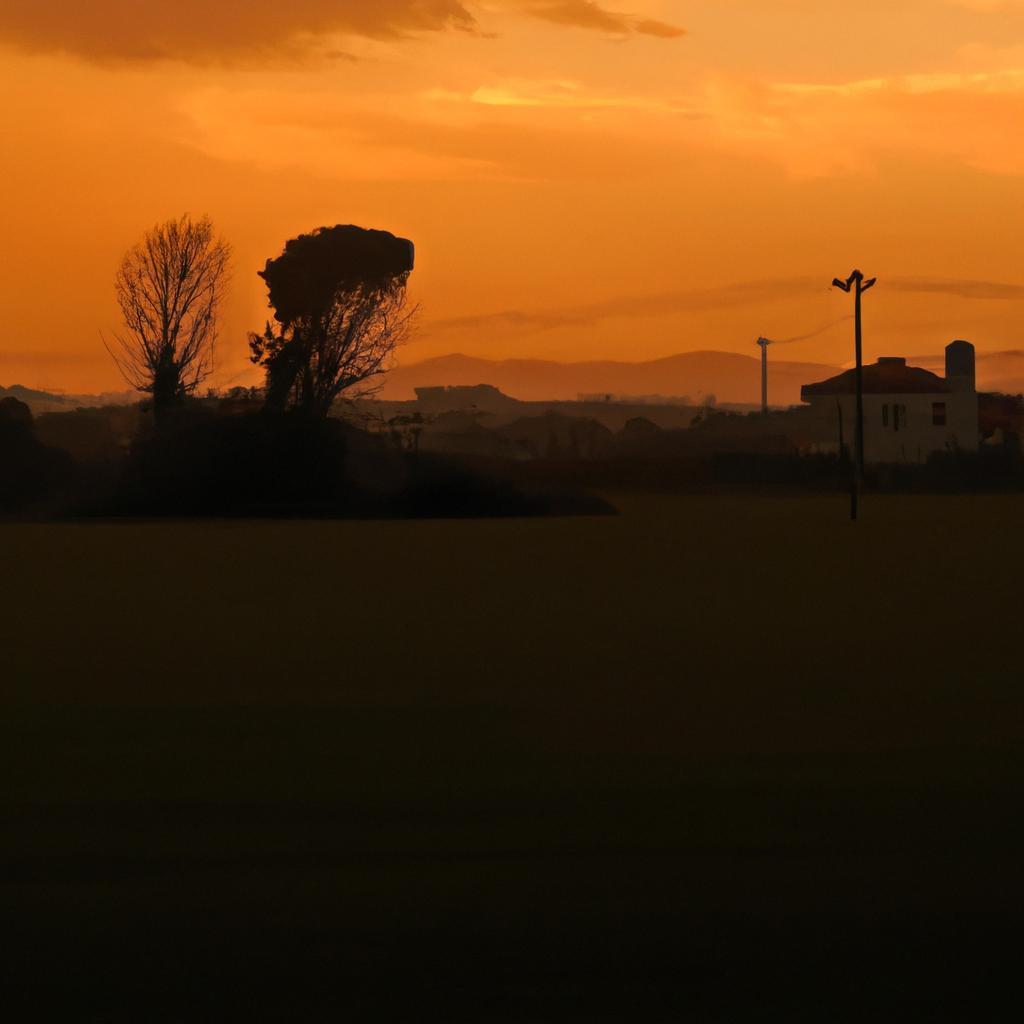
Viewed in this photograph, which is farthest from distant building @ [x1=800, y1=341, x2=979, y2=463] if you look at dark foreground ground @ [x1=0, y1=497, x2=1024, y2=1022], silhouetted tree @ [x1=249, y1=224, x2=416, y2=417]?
dark foreground ground @ [x1=0, y1=497, x2=1024, y2=1022]

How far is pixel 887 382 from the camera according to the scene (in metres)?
94.4

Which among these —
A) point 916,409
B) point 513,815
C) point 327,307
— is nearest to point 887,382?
point 916,409

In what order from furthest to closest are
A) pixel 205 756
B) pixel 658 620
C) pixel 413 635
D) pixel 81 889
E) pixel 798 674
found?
1. pixel 658 620
2. pixel 413 635
3. pixel 798 674
4. pixel 205 756
5. pixel 81 889

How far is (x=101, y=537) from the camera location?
126 ft

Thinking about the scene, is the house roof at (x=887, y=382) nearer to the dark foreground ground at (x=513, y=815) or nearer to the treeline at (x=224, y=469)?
the treeline at (x=224, y=469)

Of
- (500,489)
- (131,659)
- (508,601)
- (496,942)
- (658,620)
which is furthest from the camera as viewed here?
(500,489)

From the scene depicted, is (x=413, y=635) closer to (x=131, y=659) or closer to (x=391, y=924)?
(x=131, y=659)

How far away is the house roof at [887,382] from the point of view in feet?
308

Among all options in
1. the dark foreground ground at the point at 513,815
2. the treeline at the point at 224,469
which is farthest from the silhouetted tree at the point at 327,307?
the dark foreground ground at the point at 513,815

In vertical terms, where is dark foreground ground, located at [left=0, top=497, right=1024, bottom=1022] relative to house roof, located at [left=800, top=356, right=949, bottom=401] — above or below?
below

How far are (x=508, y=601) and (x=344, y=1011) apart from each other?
616 inches

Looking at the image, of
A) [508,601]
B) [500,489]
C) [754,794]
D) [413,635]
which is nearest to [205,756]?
[754,794]

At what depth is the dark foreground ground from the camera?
5.31 m

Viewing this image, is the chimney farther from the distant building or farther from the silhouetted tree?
the silhouetted tree
